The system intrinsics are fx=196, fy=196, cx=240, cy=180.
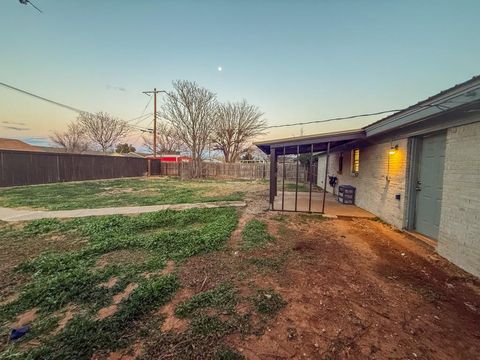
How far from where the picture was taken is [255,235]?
4250 millimetres

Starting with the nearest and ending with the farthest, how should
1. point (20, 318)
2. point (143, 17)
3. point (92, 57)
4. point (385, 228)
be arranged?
point (20, 318) → point (385, 228) → point (143, 17) → point (92, 57)

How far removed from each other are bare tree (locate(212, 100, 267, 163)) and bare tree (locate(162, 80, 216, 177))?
3094 mm

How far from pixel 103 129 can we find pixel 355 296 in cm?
3772

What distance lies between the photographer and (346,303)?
2199mm

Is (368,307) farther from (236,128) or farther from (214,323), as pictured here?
(236,128)

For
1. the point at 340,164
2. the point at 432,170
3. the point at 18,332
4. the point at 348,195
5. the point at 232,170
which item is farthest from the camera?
the point at 232,170

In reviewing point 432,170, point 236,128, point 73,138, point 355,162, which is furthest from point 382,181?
point 73,138

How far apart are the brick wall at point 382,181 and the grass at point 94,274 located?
4230mm

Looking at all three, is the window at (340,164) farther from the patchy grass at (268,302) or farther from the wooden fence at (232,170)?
the wooden fence at (232,170)

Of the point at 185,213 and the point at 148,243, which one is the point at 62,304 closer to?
the point at 148,243

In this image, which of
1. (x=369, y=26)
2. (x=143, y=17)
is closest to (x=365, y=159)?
(x=369, y=26)

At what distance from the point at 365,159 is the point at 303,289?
20.9ft

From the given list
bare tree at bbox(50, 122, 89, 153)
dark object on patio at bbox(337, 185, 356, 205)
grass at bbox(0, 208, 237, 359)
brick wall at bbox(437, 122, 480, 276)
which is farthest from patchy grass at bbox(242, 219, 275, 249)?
bare tree at bbox(50, 122, 89, 153)

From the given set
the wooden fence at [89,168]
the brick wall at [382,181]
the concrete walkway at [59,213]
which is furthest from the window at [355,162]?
the concrete walkway at [59,213]
